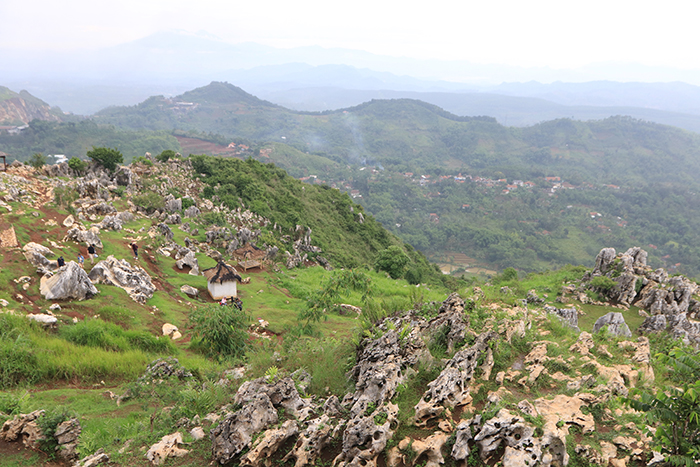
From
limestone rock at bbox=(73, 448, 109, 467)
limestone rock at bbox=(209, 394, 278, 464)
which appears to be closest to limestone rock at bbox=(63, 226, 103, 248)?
limestone rock at bbox=(73, 448, 109, 467)

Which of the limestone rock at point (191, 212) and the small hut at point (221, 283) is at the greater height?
the limestone rock at point (191, 212)

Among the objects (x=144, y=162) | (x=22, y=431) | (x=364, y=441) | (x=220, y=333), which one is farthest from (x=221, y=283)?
(x=144, y=162)

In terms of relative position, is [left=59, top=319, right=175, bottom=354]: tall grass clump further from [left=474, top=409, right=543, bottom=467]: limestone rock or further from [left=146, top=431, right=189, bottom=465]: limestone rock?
[left=474, top=409, right=543, bottom=467]: limestone rock

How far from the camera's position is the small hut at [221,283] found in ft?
68.5

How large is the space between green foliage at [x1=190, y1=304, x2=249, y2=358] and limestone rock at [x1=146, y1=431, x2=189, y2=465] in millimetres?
6291

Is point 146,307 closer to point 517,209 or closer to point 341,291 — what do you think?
point 341,291


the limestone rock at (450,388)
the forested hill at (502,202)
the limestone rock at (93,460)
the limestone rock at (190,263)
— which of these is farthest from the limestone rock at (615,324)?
the forested hill at (502,202)

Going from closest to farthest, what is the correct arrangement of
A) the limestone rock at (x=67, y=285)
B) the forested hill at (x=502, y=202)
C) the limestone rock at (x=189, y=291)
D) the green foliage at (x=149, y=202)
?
the limestone rock at (x=67, y=285) → the limestone rock at (x=189, y=291) → the green foliage at (x=149, y=202) → the forested hill at (x=502, y=202)

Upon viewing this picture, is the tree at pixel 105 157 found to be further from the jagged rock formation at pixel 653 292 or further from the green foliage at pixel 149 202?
the jagged rock formation at pixel 653 292

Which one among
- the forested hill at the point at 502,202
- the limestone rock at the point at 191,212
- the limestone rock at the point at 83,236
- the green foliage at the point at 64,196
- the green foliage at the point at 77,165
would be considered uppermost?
the green foliage at the point at 77,165

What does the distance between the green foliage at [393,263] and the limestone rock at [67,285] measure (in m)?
23.0

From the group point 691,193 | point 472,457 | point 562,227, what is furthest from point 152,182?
point 691,193

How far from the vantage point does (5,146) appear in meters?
130

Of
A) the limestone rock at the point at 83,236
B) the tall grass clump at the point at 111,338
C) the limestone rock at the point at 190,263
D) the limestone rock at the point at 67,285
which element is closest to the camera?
the tall grass clump at the point at 111,338
